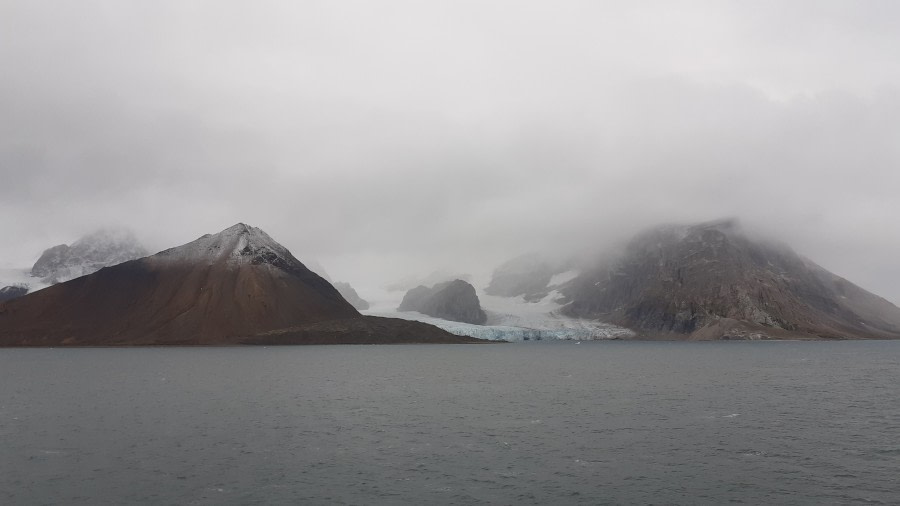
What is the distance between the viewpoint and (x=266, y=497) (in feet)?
143

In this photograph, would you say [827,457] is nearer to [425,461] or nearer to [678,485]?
[678,485]

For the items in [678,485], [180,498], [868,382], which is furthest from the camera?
[868,382]

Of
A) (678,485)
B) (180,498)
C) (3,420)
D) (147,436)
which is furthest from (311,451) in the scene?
(3,420)

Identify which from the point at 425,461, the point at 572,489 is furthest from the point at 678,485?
the point at 425,461

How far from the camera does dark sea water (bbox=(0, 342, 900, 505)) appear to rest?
4484cm

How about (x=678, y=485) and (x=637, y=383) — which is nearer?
(x=678, y=485)

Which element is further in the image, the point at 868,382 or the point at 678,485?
the point at 868,382

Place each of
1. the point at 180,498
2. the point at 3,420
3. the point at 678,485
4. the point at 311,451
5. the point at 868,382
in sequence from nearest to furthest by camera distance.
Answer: the point at 180,498 < the point at 678,485 < the point at 311,451 < the point at 3,420 < the point at 868,382

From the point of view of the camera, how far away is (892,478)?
4709cm

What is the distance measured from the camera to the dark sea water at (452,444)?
1766 inches

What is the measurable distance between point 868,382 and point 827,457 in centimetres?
7811

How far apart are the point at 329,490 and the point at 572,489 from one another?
18.2 m

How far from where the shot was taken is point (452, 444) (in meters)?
60.5

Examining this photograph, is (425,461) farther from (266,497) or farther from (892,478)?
(892,478)
